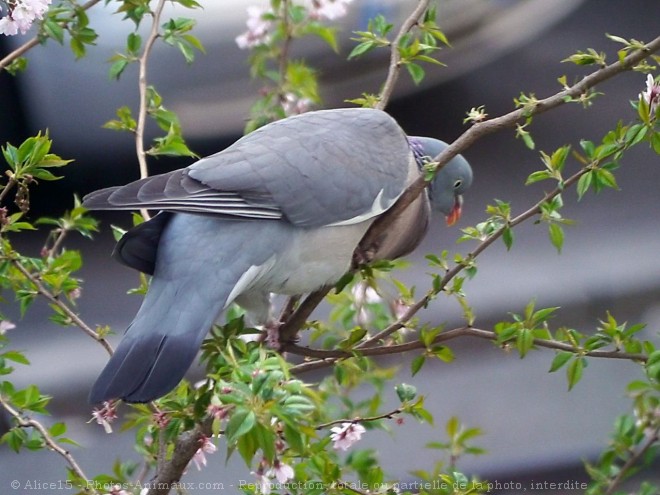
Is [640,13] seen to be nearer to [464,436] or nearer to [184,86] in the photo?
[184,86]

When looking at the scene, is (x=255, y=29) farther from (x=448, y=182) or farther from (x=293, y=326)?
(x=293, y=326)

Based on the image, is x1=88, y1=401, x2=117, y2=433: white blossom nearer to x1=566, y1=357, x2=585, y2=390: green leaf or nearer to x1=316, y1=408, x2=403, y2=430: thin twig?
x1=316, y1=408, x2=403, y2=430: thin twig

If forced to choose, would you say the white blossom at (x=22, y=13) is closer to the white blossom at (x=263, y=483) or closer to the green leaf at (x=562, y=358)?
the white blossom at (x=263, y=483)

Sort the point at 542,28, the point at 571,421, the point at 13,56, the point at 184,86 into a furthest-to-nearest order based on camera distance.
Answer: the point at 542,28, the point at 184,86, the point at 571,421, the point at 13,56

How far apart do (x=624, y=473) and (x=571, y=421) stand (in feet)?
5.78

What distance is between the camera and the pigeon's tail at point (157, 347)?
64.4 inches

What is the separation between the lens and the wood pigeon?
1.73 metres

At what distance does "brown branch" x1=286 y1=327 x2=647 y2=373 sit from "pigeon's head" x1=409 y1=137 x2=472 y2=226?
0.76 m

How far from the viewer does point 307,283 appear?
2107 mm

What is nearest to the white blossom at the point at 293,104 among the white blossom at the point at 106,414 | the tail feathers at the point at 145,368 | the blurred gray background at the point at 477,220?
the tail feathers at the point at 145,368

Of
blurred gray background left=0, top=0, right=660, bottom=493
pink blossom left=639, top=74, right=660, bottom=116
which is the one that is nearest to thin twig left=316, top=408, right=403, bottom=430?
pink blossom left=639, top=74, right=660, bottom=116

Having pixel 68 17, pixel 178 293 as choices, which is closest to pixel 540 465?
pixel 178 293

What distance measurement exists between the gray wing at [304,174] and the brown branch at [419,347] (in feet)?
1.08

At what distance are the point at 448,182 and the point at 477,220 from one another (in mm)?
2574
